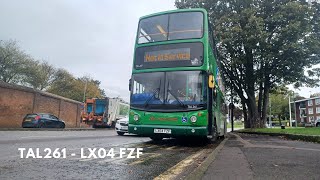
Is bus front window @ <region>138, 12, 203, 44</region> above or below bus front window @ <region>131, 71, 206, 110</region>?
above

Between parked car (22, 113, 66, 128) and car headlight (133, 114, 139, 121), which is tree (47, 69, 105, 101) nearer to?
parked car (22, 113, 66, 128)

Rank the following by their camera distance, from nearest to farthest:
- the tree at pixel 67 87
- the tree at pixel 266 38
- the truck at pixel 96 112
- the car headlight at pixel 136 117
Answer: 1. the car headlight at pixel 136 117
2. the tree at pixel 266 38
3. the truck at pixel 96 112
4. the tree at pixel 67 87

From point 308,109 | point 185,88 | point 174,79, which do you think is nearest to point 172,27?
point 174,79

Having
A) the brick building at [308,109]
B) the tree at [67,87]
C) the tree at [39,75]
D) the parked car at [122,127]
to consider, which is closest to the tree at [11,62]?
the tree at [39,75]

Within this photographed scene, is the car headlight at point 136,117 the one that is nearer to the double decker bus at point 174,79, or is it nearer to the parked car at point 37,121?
the double decker bus at point 174,79

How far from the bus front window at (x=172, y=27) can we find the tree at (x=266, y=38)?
43.1 feet

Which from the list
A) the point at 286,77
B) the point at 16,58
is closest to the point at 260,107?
→ the point at 286,77

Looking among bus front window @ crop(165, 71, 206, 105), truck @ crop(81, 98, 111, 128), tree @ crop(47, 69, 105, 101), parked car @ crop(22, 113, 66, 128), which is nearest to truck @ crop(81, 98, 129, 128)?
truck @ crop(81, 98, 111, 128)

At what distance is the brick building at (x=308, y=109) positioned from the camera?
84250 millimetres

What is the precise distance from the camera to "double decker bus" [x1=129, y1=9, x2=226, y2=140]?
10406mm

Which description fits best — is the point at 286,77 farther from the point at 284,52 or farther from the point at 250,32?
the point at 250,32

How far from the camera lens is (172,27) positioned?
11.2 meters

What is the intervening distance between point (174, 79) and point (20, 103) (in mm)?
24324

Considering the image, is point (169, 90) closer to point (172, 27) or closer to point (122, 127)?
point (172, 27)
